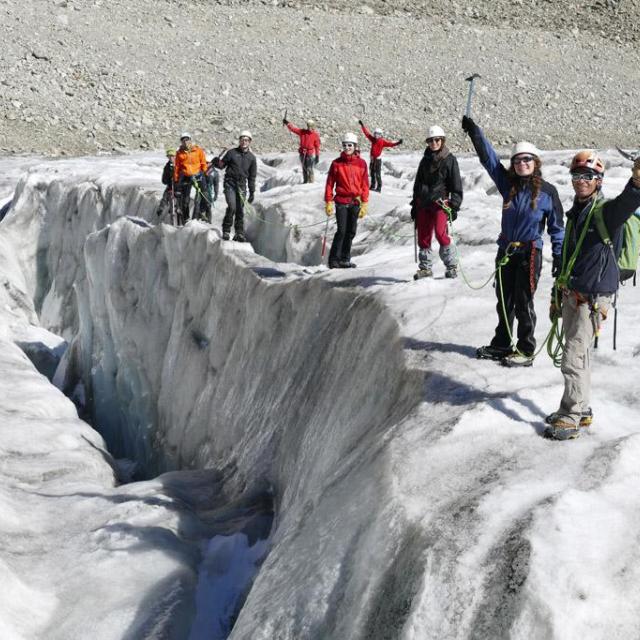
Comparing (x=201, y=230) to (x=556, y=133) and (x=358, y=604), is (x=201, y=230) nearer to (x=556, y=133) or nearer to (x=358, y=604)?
(x=358, y=604)

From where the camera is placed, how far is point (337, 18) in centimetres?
5509

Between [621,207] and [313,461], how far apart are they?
9.86 ft

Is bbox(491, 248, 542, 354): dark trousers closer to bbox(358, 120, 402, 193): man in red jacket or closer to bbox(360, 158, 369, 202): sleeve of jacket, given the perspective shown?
bbox(360, 158, 369, 202): sleeve of jacket

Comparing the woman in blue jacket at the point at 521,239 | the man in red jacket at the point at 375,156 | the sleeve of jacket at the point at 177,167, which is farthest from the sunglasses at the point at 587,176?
the man in red jacket at the point at 375,156

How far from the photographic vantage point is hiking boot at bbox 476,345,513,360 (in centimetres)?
573

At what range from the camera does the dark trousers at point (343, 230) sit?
371 inches

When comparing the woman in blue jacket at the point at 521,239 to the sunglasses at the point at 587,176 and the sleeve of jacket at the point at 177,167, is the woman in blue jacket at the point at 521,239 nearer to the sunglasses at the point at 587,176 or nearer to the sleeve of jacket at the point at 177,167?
the sunglasses at the point at 587,176

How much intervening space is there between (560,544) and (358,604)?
3.13ft

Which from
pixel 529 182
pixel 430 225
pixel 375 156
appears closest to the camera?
pixel 529 182

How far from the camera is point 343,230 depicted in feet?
31.1

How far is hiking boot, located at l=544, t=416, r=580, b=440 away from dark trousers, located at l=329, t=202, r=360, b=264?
17.1 feet

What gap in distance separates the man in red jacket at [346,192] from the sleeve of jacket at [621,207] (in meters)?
4.71

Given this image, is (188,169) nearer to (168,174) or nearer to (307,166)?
(168,174)

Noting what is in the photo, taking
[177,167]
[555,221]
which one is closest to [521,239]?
[555,221]
